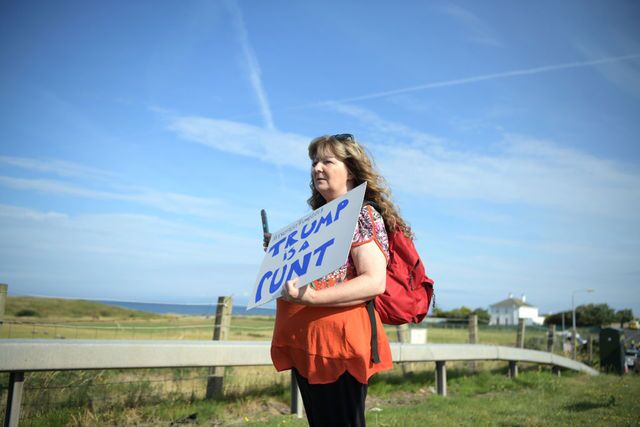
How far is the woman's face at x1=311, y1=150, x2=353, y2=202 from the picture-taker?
2613 mm

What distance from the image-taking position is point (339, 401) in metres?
2.33

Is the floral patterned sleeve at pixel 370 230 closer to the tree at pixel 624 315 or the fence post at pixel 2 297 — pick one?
the fence post at pixel 2 297

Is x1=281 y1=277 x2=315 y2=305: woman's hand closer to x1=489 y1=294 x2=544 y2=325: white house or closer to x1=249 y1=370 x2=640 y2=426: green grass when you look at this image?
x1=249 y1=370 x2=640 y2=426: green grass

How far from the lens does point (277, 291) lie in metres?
2.34

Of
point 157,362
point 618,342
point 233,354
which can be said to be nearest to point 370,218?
point 157,362

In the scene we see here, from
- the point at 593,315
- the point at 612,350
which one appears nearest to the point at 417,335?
the point at 612,350

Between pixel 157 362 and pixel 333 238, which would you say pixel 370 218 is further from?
pixel 157 362

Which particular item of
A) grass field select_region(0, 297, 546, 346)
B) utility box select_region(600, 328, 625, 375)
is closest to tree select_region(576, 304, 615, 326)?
grass field select_region(0, 297, 546, 346)

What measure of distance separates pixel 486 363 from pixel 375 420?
8118 mm

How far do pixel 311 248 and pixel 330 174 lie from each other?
419 millimetres

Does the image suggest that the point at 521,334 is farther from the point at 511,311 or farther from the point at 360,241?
the point at 511,311

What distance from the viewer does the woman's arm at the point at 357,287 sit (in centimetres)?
219

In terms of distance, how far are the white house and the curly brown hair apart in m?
128

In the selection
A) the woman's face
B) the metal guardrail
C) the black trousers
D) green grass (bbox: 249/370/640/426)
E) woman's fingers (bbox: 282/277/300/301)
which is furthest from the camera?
green grass (bbox: 249/370/640/426)
